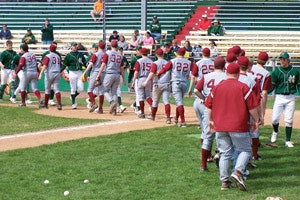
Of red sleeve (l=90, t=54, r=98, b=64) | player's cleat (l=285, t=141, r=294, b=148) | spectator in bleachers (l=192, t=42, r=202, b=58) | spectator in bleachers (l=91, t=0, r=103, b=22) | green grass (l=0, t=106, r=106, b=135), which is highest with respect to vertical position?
spectator in bleachers (l=91, t=0, r=103, b=22)

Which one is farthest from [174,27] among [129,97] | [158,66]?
[158,66]

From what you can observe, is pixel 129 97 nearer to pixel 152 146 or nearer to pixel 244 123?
pixel 152 146

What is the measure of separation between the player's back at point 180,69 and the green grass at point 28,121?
2655mm

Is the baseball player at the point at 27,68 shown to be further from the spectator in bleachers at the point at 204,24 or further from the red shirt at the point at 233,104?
the spectator in bleachers at the point at 204,24

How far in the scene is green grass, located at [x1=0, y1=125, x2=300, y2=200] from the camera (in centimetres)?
1139

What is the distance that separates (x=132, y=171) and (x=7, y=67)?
1276 cm

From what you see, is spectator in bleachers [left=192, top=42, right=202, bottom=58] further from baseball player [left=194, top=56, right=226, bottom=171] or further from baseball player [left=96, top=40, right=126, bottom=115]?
baseball player [left=194, top=56, right=226, bottom=171]

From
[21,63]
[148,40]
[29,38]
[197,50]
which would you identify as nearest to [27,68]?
[21,63]

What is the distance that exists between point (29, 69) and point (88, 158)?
8.93 meters

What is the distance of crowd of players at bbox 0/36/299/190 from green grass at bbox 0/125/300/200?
1.44ft

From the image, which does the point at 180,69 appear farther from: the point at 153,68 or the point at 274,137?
the point at 274,137

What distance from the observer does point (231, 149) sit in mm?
11398

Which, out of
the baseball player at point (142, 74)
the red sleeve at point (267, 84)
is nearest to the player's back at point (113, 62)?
the baseball player at point (142, 74)

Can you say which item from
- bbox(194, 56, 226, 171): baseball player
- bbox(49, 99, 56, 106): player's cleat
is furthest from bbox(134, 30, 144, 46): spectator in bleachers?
bbox(194, 56, 226, 171): baseball player
